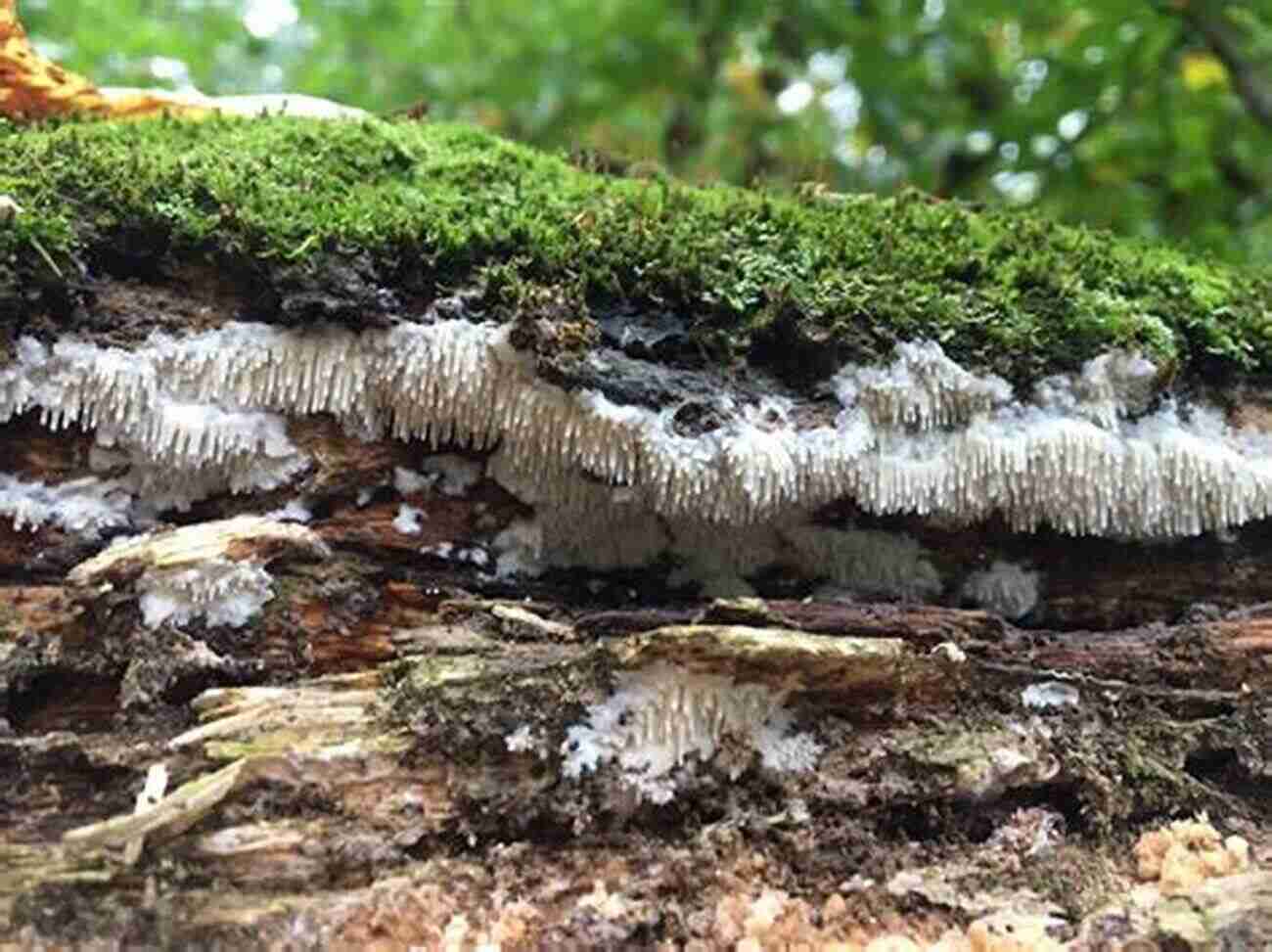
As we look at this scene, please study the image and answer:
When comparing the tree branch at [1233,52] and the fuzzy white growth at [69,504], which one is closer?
the fuzzy white growth at [69,504]

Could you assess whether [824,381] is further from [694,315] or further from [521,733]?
[521,733]

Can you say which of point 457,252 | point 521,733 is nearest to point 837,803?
point 521,733

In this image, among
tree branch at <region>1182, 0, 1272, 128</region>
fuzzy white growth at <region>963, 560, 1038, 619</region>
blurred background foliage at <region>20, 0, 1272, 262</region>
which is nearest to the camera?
fuzzy white growth at <region>963, 560, 1038, 619</region>

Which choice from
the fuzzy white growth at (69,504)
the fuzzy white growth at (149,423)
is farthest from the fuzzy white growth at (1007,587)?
the fuzzy white growth at (69,504)

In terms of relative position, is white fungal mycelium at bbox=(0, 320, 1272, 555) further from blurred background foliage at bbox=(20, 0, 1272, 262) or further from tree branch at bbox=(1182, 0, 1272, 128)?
tree branch at bbox=(1182, 0, 1272, 128)

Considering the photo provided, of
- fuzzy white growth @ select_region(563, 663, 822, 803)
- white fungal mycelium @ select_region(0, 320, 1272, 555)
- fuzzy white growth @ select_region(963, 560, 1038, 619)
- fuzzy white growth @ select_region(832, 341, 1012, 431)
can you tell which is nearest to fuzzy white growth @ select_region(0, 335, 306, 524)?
white fungal mycelium @ select_region(0, 320, 1272, 555)

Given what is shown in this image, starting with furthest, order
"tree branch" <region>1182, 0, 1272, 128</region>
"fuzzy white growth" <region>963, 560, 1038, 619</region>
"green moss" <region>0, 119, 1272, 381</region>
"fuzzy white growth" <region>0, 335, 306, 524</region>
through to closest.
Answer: "tree branch" <region>1182, 0, 1272, 128</region>, "fuzzy white growth" <region>963, 560, 1038, 619</region>, "green moss" <region>0, 119, 1272, 381</region>, "fuzzy white growth" <region>0, 335, 306, 524</region>

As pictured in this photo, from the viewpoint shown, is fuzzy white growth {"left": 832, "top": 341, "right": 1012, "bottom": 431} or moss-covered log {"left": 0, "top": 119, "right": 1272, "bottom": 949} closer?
moss-covered log {"left": 0, "top": 119, "right": 1272, "bottom": 949}

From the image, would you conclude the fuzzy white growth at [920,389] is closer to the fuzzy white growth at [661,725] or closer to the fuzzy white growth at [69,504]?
the fuzzy white growth at [661,725]
